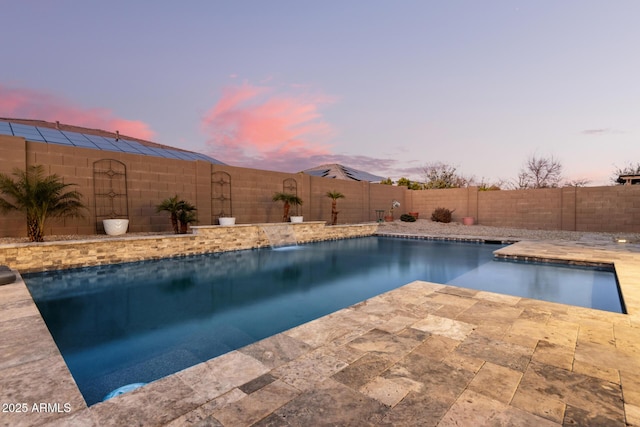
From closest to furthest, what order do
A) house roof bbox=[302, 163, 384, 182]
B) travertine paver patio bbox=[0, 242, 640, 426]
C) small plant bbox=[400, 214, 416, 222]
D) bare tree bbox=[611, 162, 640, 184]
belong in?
travertine paver patio bbox=[0, 242, 640, 426] → small plant bbox=[400, 214, 416, 222] → house roof bbox=[302, 163, 384, 182] → bare tree bbox=[611, 162, 640, 184]

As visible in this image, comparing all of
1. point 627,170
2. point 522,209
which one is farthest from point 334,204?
point 627,170

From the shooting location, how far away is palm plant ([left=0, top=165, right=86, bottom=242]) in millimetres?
5871

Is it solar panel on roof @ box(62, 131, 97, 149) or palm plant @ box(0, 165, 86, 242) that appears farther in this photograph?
solar panel on roof @ box(62, 131, 97, 149)

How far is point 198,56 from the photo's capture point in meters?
8.70

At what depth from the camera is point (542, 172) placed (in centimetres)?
2319

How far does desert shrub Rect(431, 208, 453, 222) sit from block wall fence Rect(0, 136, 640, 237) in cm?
37

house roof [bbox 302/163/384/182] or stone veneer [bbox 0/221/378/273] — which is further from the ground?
house roof [bbox 302/163/384/182]

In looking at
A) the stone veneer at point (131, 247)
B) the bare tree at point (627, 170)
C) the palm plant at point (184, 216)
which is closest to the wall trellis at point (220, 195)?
the stone veneer at point (131, 247)

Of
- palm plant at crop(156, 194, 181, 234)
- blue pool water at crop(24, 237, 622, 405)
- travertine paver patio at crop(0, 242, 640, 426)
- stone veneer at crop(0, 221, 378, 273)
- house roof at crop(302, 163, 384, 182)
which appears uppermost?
house roof at crop(302, 163, 384, 182)

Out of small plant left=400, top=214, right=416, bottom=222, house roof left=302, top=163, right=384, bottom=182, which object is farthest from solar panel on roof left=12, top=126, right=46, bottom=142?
small plant left=400, top=214, right=416, bottom=222

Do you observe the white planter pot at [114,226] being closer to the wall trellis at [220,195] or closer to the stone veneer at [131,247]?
the stone veneer at [131,247]

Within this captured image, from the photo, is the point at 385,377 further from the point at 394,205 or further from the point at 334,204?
the point at 394,205

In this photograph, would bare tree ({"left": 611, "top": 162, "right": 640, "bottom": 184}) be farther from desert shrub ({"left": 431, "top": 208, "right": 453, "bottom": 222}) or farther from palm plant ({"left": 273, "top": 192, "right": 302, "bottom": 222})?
palm plant ({"left": 273, "top": 192, "right": 302, "bottom": 222})

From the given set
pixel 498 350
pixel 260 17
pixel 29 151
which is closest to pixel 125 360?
pixel 498 350
